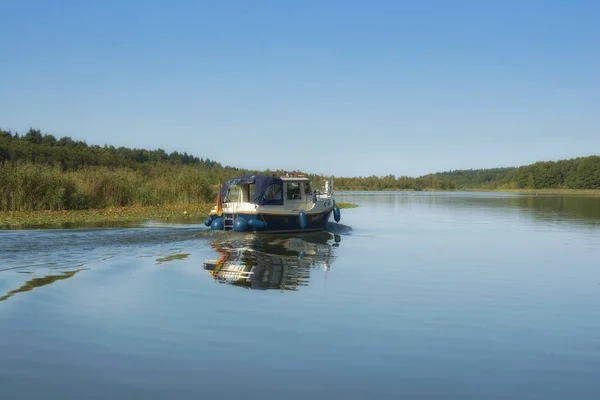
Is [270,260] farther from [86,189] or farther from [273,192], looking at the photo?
[86,189]

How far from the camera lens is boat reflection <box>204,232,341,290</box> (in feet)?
51.5

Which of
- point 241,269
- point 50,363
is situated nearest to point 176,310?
point 50,363

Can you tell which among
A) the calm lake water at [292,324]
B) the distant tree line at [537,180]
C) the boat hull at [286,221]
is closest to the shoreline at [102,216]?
the boat hull at [286,221]

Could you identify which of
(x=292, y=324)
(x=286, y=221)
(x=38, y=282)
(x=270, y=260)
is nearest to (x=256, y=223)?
(x=286, y=221)

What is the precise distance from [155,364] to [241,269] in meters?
9.37

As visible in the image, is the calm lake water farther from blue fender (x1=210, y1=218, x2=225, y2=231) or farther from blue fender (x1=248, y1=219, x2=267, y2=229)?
blue fender (x1=210, y1=218, x2=225, y2=231)

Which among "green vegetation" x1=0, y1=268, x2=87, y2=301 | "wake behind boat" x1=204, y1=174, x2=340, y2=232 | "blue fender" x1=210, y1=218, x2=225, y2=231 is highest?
"wake behind boat" x1=204, y1=174, x2=340, y2=232

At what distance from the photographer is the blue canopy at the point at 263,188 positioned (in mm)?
27781

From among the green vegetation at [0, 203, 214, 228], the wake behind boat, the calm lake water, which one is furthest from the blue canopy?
the green vegetation at [0, 203, 214, 228]

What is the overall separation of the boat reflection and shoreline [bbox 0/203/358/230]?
9227 mm

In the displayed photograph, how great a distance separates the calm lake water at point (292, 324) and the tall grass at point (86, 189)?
1598 cm

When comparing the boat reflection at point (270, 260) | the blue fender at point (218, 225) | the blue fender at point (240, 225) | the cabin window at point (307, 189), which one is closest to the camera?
Answer: the boat reflection at point (270, 260)

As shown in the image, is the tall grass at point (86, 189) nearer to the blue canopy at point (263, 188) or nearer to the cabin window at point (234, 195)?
the cabin window at point (234, 195)

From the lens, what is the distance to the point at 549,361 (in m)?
8.79
